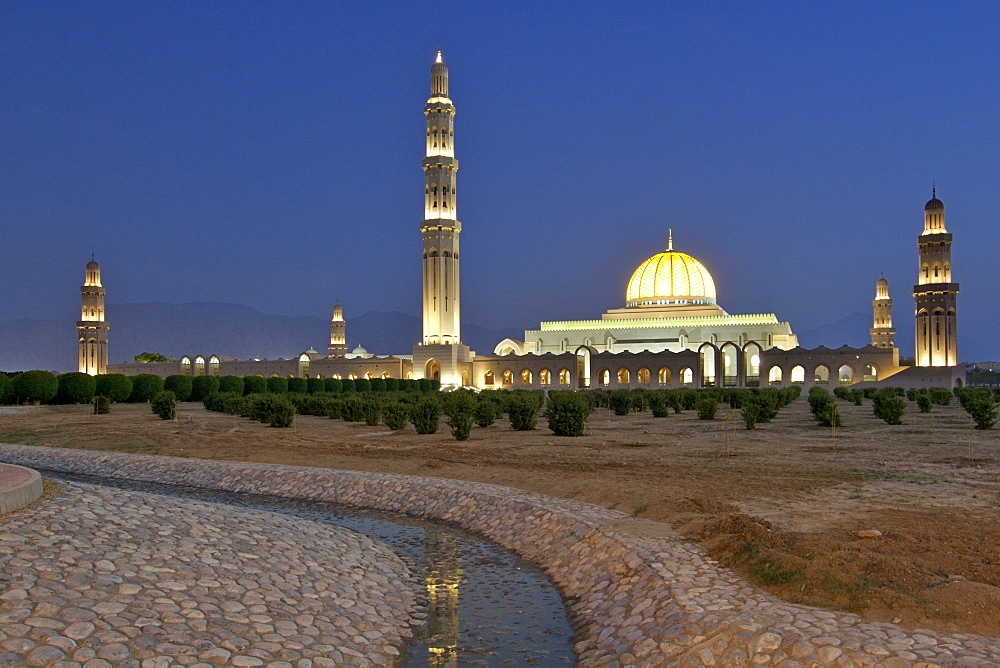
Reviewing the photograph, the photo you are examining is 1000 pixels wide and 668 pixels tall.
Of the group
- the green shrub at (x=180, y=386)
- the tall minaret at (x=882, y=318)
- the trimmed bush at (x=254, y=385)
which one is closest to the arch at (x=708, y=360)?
the tall minaret at (x=882, y=318)

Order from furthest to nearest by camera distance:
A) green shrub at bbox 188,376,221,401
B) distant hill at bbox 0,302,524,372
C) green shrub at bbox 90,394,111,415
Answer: distant hill at bbox 0,302,524,372, green shrub at bbox 188,376,221,401, green shrub at bbox 90,394,111,415

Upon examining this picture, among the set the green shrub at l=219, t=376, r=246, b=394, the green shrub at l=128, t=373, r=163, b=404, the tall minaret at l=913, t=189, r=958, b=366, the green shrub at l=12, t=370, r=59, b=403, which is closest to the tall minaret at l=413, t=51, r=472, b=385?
the green shrub at l=219, t=376, r=246, b=394

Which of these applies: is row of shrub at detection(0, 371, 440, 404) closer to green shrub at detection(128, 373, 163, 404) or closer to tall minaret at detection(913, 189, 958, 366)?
green shrub at detection(128, 373, 163, 404)

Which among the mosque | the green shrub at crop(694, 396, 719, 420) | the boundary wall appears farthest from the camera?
the mosque

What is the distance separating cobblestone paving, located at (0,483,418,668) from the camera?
3.87 m

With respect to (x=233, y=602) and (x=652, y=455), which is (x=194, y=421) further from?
(x=233, y=602)

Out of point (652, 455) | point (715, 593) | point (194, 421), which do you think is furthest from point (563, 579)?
point (194, 421)

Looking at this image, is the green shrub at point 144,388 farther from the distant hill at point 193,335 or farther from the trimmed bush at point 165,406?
the distant hill at point 193,335

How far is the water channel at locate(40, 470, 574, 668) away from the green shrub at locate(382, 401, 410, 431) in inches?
277

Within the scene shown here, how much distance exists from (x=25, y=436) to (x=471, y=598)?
Answer: 43.5 ft

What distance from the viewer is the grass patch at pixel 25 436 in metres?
15.1

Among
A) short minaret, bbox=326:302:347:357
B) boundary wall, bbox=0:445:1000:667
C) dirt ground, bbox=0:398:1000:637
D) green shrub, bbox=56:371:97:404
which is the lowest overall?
boundary wall, bbox=0:445:1000:667

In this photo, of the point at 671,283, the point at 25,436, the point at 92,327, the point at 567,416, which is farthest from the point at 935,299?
A: the point at 92,327

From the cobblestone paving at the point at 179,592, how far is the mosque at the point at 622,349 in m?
40.3
